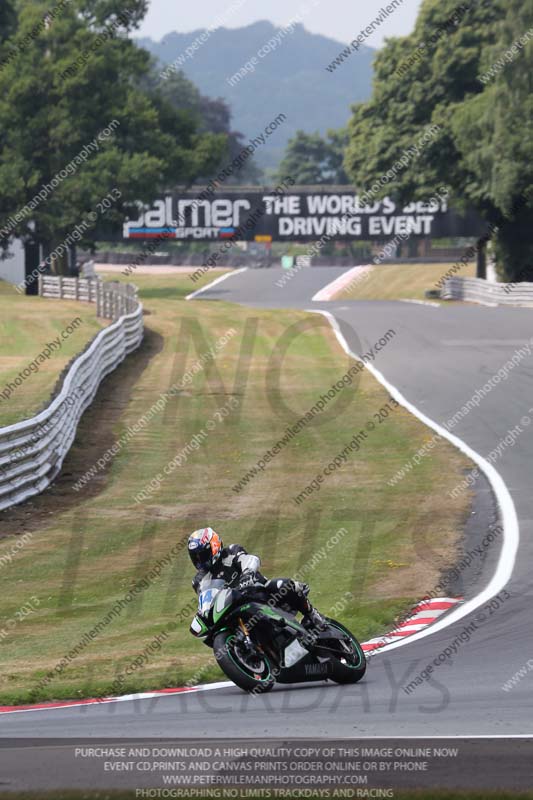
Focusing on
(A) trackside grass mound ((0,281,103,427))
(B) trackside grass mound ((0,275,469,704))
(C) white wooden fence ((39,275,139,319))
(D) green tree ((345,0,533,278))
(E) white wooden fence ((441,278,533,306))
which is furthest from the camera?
(E) white wooden fence ((441,278,533,306))

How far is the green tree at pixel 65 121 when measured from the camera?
55.7 metres

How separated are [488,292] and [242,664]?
1737 inches

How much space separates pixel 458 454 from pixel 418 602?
26.3 ft

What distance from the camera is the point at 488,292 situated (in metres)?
51.5

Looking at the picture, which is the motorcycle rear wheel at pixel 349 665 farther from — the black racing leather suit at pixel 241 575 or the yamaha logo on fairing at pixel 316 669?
the black racing leather suit at pixel 241 575

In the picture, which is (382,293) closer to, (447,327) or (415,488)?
(447,327)

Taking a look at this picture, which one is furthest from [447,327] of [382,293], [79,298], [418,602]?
[382,293]

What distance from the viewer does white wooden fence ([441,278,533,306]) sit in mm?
48750

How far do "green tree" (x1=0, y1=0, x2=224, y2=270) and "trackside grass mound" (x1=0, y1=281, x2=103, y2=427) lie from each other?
18.5 feet

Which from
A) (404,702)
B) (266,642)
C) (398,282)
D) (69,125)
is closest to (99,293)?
(69,125)

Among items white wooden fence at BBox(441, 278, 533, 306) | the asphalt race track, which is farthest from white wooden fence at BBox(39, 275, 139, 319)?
the asphalt race track

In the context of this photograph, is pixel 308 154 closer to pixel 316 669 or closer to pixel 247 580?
pixel 247 580

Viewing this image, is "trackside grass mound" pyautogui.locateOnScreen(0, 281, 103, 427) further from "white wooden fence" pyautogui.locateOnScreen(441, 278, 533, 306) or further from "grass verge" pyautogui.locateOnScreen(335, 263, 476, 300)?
"grass verge" pyautogui.locateOnScreen(335, 263, 476, 300)

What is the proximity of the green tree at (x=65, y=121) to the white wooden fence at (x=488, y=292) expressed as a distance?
49.8 feet
